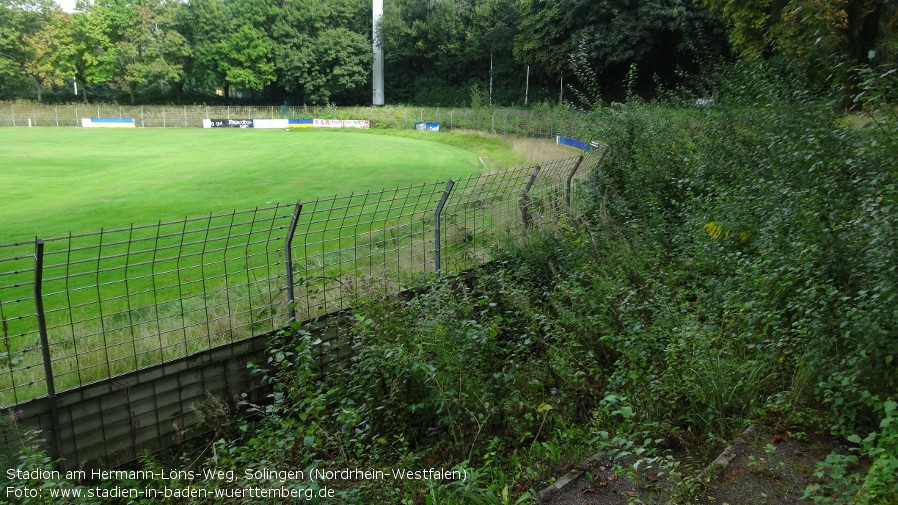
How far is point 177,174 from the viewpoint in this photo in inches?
890

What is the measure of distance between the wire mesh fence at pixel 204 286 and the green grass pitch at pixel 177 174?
12.6 ft

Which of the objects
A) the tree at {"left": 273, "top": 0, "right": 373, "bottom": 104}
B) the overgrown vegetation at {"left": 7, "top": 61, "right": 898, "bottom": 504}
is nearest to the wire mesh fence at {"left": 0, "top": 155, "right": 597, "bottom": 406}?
the overgrown vegetation at {"left": 7, "top": 61, "right": 898, "bottom": 504}

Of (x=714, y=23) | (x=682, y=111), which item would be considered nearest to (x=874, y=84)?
(x=682, y=111)

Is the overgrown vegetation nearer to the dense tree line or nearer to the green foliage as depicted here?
the green foliage

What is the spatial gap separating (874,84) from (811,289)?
2092mm

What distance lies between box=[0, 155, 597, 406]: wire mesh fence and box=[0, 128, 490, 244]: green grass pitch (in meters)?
3.85

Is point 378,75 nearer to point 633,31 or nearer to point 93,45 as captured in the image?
point 93,45

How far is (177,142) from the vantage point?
35781mm

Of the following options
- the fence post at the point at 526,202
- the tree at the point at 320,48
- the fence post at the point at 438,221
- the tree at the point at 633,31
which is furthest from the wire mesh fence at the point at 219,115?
the fence post at the point at 438,221

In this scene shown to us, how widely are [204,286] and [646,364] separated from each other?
4.13m

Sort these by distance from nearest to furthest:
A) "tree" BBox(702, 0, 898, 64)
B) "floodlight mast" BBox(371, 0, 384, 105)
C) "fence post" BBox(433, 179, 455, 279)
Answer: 1. "fence post" BBox(433, 179, 455, 279)
2. "tree" BBox(702, 0, 898, 64)
3. "floodlight mast" BBox(371, 0, 384, 105)

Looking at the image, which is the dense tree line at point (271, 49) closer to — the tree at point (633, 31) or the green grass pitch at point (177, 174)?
the tree at point (633, 31)

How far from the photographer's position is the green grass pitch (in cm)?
1595

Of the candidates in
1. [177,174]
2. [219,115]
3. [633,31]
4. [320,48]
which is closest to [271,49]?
[320,48]
